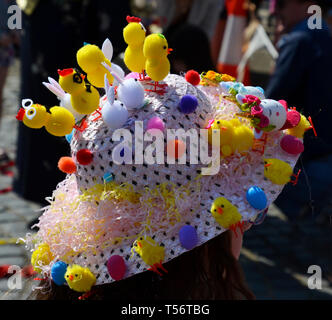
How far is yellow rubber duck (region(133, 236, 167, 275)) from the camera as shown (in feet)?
4.95

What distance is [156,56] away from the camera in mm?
1534

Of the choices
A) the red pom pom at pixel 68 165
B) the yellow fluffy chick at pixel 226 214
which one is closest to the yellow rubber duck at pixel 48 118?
the red pom pom at pixel 68 165

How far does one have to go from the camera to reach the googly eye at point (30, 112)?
154 centimetres

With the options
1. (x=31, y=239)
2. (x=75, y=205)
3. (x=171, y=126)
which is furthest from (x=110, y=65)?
(x=31, y=239)

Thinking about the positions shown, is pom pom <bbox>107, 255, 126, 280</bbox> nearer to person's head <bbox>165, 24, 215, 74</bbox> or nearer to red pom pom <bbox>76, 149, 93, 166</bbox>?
red pom pom <bbox>76, 149, 93, 166</bbox>

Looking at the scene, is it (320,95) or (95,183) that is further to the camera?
(320,95)

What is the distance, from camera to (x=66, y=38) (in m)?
3.80

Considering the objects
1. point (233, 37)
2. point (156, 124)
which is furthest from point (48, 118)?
point (233, 37)

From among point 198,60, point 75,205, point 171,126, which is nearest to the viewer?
point 171,126

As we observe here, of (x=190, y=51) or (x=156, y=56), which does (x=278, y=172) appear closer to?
(x=156, y=56)

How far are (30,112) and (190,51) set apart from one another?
2143mm

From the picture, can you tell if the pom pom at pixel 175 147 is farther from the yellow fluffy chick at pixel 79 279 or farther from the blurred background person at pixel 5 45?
the blurred background person at pixel 5 45

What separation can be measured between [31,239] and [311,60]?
2.23 meters
